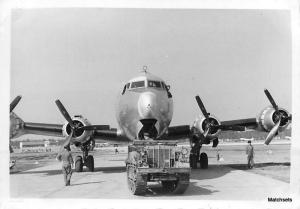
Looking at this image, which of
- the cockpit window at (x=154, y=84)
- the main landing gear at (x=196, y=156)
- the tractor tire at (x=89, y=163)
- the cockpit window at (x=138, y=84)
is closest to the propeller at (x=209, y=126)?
the main landing gear at (x=196, y=156)

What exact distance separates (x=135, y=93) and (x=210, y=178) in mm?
4587

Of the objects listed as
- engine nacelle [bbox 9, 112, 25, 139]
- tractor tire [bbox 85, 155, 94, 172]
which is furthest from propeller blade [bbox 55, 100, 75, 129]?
tractor tire [bbox 85, 155, 94, 172]

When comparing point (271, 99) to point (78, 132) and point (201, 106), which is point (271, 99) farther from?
point (78, 132)

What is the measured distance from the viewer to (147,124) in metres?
12.5

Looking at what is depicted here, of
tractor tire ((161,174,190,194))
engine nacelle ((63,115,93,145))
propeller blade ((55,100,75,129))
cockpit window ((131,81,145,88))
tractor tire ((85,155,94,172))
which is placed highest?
cockpit window ((131,81,145,88))

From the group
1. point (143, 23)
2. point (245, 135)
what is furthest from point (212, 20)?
point (245, 135)

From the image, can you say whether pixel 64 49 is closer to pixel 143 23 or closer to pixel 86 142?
pixel 143 23

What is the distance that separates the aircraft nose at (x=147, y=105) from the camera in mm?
12086

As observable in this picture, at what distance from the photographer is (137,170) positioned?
10102mm

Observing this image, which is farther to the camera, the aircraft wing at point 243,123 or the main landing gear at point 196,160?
the main landing gear at point 196,160

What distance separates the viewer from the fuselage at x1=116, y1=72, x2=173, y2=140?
12.3 meters

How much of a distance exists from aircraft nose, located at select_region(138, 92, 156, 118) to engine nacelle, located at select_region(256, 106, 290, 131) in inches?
280

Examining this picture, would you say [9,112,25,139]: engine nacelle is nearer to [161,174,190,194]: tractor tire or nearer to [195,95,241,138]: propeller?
[161,174,190,194]: tractor tire

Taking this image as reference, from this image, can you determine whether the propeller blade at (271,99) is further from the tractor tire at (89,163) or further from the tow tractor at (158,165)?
the tractor tire at (89,163)
